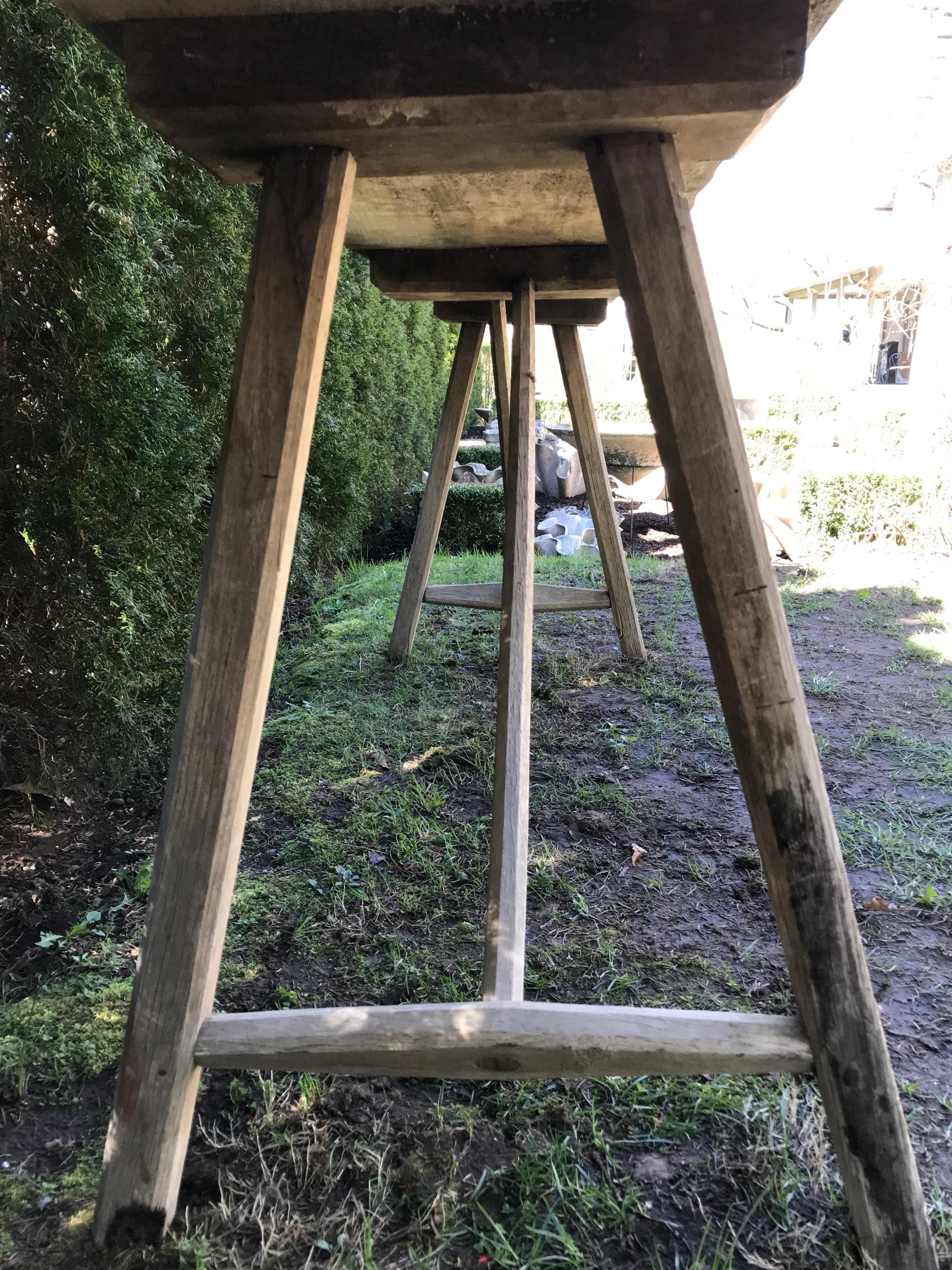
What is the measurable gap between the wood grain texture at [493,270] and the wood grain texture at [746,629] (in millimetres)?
A: 1900

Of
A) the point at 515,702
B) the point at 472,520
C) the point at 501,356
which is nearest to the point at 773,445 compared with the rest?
the point at 472,520

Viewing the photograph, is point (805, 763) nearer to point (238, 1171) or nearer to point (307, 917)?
point (238, 1171)

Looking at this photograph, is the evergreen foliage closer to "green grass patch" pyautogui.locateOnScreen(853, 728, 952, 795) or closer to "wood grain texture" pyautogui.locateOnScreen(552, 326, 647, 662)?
"wood grain texture" pyautogui.locateOnScreen(552, 326, 647, 662)

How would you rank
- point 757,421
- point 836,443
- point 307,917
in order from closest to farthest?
point 307,917 → point 836,443 → point 757,421

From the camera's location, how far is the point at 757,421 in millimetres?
12477

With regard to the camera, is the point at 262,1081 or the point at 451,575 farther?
the point at 451,575

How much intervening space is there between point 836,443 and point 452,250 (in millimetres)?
9065

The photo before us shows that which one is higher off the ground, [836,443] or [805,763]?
[836,443]

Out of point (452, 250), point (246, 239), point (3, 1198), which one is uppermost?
point (246, 239)

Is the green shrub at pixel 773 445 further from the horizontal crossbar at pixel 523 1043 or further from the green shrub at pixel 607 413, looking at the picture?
the horizontal crossbar at pixel 523 1043

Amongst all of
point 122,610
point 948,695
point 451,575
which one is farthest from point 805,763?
point 451,575

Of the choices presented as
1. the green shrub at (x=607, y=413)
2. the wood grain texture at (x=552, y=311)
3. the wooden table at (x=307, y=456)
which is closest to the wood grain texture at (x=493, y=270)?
the wood grain texture at (x=552, y=311)

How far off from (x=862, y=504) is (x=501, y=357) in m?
4.95

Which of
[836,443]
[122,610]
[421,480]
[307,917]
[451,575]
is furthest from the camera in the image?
[836,443]
